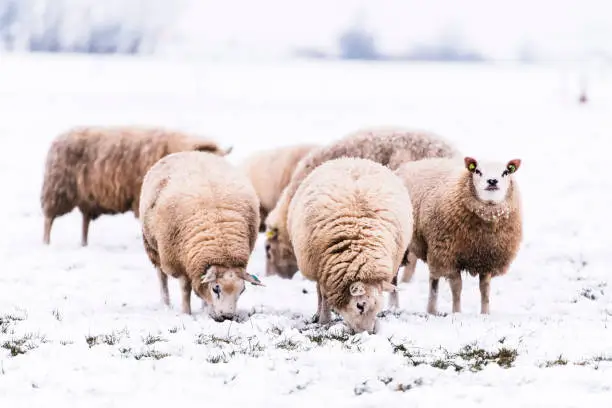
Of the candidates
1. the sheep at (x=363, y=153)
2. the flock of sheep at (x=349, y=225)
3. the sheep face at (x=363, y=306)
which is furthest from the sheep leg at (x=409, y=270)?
the sheep face at (x=363, y=306)

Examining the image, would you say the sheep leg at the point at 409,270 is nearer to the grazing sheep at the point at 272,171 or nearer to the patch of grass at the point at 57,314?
the grazing sheep at the point at 272,171

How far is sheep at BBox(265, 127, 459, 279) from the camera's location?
1059cm

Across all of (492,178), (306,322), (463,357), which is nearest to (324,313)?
(306,322)

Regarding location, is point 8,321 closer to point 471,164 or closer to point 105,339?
point 105,339

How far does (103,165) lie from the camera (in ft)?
40.6

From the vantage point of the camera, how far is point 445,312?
343 inches

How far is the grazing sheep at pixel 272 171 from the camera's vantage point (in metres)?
13.4

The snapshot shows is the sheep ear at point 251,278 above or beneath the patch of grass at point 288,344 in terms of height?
above

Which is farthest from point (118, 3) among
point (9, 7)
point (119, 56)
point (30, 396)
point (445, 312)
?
point (30, 396)

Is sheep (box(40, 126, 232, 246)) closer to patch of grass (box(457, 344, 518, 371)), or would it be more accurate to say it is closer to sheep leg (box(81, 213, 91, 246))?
sheep leg (box(81, 213, 91, 246))

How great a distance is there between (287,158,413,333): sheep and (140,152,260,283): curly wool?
1.94 feet

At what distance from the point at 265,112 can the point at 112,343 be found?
21947 mm

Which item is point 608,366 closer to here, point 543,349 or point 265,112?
point 543,349

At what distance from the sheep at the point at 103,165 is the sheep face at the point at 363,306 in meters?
5.63
